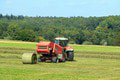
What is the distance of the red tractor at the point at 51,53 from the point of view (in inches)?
950

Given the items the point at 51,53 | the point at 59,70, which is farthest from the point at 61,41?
the point at 59,70

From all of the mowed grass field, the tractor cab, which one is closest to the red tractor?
the tractor cab

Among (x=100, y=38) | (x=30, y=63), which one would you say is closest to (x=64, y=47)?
(x=30, y=63)

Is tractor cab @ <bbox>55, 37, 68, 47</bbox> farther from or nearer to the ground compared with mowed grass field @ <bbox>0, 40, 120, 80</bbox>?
farther from the ground

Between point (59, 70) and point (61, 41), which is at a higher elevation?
point (61, 41)

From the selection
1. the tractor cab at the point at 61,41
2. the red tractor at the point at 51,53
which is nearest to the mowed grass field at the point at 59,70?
the red tractor at the point at 51,53

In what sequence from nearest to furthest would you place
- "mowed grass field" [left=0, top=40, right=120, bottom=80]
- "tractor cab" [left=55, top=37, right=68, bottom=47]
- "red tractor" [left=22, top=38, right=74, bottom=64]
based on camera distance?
"mowed grass field" [left=0, top=40, right=120, bottom=80], "red tractor" [left=22, top=38, right=74, bottom=64], "tractor cab" [left=55, top=37, right=68, bottom=47]

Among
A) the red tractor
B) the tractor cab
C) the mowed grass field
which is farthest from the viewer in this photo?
the tractor cab

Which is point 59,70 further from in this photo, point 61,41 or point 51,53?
point 61,41

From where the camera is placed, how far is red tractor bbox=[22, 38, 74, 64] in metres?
24.1

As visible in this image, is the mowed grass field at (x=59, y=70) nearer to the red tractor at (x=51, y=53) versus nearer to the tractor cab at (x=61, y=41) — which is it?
the red tractor at (x=51, y=53)

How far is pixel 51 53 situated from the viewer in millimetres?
26750

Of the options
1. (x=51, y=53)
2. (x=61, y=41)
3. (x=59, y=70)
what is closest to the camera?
(x=59, y=70)

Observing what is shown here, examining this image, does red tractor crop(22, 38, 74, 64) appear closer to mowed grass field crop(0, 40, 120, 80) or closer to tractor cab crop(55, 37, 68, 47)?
tractor cab crop(55, 37, 68, 47)
